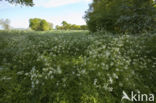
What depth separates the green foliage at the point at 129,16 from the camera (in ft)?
16.8

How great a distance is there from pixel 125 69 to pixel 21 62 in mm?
2890

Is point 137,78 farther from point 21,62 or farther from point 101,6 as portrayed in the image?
point 101,6

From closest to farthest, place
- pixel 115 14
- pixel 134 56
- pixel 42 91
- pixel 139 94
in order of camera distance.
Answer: pixel 42 91 → pixel 139 94 → pixel 134 56 → pixel 115 14

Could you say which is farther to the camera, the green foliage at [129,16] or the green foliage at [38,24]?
the green foliage at [38,24]

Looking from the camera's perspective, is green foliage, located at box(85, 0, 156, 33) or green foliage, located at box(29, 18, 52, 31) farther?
green foliage, located at box(29, 18, 52, 31)

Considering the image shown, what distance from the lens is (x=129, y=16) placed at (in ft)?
17.2

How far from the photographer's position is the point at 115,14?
596 cm

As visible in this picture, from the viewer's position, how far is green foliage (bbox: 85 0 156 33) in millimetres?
5113

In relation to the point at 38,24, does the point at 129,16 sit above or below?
below

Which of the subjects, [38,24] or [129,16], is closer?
[129,16]

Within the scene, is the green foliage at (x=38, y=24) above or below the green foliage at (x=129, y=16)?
above

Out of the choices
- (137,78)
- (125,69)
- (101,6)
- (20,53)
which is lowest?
(137,78)

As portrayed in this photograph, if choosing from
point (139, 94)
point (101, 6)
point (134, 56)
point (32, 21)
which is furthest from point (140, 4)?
point (32, 21)

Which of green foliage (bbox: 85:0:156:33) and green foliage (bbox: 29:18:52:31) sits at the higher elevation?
green foliage (bbox: 29:18:52:31)
